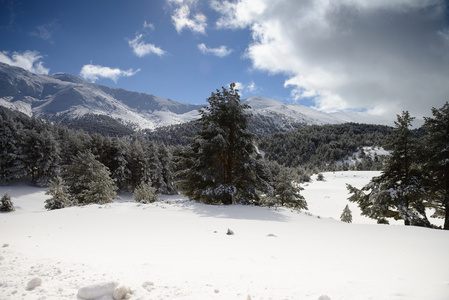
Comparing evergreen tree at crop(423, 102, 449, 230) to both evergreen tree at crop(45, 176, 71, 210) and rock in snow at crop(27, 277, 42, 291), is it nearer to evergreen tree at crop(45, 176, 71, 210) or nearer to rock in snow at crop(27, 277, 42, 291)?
rock in snow at crop(27, 277, 42, 291)

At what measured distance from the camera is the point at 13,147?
37000 mm

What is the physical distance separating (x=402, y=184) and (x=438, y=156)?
253 centimetres

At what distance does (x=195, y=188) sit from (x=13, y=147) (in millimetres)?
40909

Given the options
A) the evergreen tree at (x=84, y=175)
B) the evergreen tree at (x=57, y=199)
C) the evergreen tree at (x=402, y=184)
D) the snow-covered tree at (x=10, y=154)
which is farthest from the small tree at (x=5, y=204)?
the evergreen tree at (x=402, y=184)

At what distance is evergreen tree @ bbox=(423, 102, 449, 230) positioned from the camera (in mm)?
12969

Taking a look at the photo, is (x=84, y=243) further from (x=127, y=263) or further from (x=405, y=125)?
(x=405, y=125)

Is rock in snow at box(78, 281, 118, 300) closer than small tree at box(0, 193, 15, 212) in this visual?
Yes

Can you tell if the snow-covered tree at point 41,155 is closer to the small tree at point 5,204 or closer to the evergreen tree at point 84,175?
the evergreen tree at point 84,175

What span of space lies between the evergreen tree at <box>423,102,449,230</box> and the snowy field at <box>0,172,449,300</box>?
9182 mm

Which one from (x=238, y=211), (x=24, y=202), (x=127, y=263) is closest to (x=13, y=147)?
(x=24, y=202)

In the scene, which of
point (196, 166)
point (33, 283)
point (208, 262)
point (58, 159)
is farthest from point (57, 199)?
point (58, 159)

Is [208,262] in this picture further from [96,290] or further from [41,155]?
[41,155]

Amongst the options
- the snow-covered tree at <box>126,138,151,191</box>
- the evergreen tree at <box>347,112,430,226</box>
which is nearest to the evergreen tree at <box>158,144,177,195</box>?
the snow-covered tree at <box>126,138,151,191</box>

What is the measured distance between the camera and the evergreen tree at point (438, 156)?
13.0 meters
